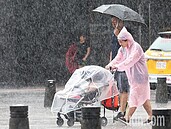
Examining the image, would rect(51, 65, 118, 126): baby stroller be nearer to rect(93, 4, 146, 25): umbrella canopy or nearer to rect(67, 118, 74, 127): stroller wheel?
rect(67, 118, 74, 127): stroller wheel

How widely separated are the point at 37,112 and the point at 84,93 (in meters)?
3.03

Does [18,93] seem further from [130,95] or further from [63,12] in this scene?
[130,95]

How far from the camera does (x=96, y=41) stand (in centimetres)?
2666

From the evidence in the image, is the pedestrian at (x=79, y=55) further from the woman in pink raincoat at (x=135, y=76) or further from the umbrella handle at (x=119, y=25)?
the woman in pink raincoat at (x=135, y=76)

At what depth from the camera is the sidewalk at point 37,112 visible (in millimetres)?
14040

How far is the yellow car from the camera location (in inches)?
769

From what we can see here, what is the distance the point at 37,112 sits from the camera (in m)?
16.7

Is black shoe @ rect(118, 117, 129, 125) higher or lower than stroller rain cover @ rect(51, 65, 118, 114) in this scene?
lower

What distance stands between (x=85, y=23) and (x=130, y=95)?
12617mm

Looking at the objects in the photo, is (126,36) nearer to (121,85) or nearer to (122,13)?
(121,85)

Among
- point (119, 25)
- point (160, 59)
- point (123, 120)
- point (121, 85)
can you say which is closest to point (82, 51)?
point (160, 59)

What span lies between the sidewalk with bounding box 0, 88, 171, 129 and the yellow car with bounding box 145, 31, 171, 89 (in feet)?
2.32

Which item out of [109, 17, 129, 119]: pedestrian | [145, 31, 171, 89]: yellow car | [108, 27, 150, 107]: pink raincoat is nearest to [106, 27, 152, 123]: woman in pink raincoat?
[108, 27, 150, 107]: pink raincoat

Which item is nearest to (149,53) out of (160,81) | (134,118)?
(160,81)
